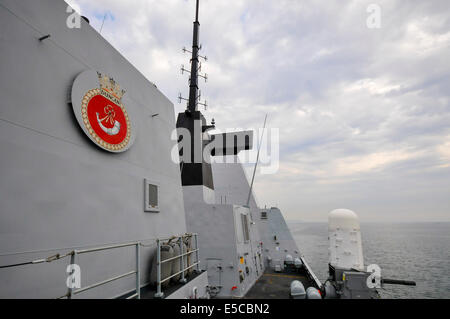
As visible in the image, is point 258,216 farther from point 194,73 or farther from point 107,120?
point 107,120

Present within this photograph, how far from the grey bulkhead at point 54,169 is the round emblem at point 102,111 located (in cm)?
13

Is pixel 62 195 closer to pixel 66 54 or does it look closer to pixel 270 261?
pixel 66 54

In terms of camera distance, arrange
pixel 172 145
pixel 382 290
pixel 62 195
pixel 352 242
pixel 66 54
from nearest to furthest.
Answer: pixel 62 195
pixel 66 54
pixel 172 145
pixel 352 242
pixel 382 290

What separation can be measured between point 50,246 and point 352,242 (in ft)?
36.0

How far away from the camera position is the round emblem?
386 centimetres

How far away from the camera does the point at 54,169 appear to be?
335cm

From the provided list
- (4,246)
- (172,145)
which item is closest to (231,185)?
(172,145)

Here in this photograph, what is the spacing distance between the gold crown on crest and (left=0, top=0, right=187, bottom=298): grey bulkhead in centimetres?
20

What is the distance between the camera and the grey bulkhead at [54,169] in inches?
113

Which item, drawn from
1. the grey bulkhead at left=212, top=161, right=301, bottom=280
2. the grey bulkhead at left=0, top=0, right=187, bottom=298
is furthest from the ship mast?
the grey bulkhead at left=0, top=0, right=187, bottom=298

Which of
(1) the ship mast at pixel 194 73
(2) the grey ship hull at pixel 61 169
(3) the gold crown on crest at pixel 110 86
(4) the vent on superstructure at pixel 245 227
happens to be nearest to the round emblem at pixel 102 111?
(3) the gold crown on crest at pixel 110 86

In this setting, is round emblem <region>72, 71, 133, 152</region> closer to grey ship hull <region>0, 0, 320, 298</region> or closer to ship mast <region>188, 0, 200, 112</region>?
grey ship hull <region>0, 0, 320, 298</region>

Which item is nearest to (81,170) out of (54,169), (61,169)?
(61,169)
